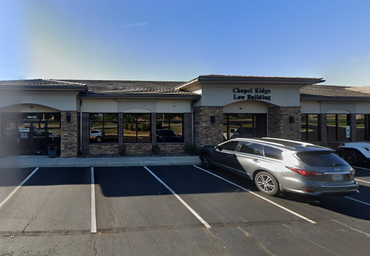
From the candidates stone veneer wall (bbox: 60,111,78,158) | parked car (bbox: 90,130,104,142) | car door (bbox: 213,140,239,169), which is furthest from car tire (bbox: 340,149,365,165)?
stone veneer wall (bbox: 60,111,78,158)

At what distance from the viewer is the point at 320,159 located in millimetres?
5879

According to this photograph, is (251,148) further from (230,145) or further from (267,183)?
(267,183)

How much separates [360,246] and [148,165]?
8.31 m

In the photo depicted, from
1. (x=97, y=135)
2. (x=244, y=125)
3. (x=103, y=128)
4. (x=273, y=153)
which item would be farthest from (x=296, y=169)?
(x=97, y=135)

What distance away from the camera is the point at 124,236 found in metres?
4.06

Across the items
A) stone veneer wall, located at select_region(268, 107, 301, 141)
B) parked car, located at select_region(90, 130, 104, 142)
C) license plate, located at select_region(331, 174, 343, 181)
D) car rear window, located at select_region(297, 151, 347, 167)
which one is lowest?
license plate, located at select_region(331, 174, 343, 181)

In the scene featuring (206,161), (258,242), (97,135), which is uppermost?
(97,135)

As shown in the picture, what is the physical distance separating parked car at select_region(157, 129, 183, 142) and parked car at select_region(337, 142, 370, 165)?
9.09 meters

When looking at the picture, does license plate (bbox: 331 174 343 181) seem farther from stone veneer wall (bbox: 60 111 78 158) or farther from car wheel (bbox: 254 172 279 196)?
stone veneer wall (bbox: 60 111 78 158)

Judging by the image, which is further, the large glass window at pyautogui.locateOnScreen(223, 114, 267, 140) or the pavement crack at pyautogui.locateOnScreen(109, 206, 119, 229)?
the large glass window at pyautogui.locateOnScreen(223, 114, 267, 140)

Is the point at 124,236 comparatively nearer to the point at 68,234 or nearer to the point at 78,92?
the point at 68,234

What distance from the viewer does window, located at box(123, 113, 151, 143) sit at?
45.3 ft

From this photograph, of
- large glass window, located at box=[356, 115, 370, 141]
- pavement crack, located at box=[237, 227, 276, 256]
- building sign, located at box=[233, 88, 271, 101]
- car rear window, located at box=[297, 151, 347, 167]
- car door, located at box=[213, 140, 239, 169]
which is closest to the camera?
pavement crack, located at box=[237, 227, 276, 256]

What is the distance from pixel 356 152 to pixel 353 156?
10.6 inches
